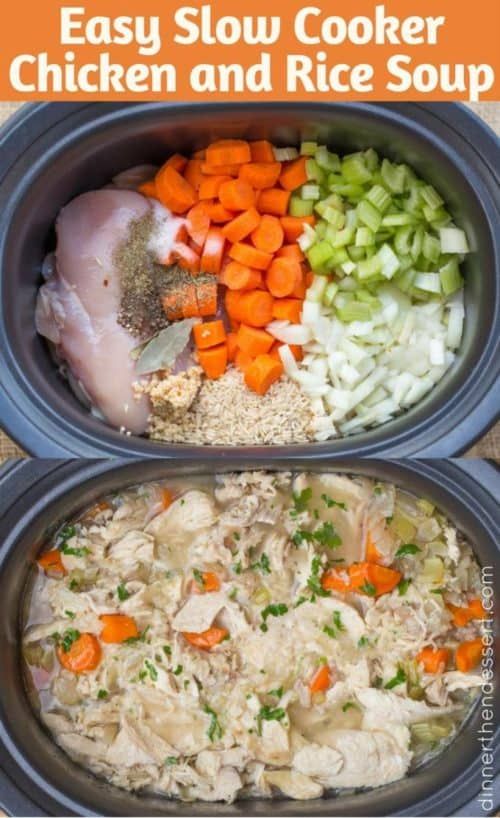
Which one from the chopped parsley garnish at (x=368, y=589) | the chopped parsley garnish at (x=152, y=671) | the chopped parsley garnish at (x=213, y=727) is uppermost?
the chopped parsley garnish at (x=368, y=589)

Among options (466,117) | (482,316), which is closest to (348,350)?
(482,316)

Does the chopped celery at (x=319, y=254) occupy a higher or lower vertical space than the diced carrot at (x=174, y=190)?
lower

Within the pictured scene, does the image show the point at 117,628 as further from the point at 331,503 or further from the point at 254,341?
the point at 254,341

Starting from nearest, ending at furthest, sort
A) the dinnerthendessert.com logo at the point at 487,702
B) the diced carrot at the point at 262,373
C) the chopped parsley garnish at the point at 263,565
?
1. the dinnerthendessert.com logo at the point at 487,702
2. the chopped parsley garnish at the point at 263,565
3. the diced carrot at the point at 262,373

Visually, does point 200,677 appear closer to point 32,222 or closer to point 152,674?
point 152,674

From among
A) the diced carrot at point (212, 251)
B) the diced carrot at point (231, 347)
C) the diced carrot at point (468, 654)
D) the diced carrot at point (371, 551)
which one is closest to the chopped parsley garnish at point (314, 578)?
the diced carrot at point (371, 551)

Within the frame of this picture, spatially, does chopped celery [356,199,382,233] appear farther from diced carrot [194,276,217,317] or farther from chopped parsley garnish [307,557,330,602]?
chopped parsley garnish [307,557,330,602]

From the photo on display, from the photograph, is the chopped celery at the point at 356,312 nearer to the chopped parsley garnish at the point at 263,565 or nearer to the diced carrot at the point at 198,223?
the diced carrot at the point at 198,223
